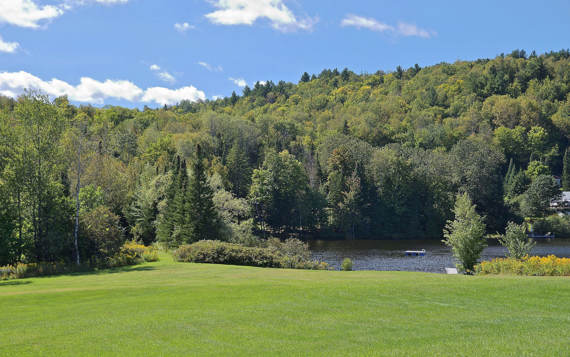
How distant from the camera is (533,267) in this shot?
2738cm

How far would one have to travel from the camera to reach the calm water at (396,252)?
2103 inches

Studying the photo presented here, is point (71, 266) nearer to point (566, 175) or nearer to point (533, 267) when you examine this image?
point (533, 267)

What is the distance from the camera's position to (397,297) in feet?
56.0

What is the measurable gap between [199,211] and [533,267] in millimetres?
32889

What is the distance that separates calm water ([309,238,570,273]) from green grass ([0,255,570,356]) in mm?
31616

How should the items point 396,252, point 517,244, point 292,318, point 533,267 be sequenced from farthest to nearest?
point 396,252, point 517,244, point 533,267, point 292,318

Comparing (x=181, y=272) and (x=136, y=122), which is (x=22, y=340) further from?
(x=136, y=122)

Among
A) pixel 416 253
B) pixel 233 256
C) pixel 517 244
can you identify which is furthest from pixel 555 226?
pixel 233 256

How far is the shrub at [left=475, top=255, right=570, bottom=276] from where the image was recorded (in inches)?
1032

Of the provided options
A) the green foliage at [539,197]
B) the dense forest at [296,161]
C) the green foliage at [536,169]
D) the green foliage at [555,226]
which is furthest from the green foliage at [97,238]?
the green foliage at [536,169]

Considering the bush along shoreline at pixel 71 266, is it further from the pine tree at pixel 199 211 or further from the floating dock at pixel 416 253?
the floating dock at pixel 416 253

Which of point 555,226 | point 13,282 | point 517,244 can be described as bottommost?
point 555,226

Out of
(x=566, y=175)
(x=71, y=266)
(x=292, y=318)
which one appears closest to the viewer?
(x=292, y=318)

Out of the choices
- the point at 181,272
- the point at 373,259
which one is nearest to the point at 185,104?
the point at 373,259
